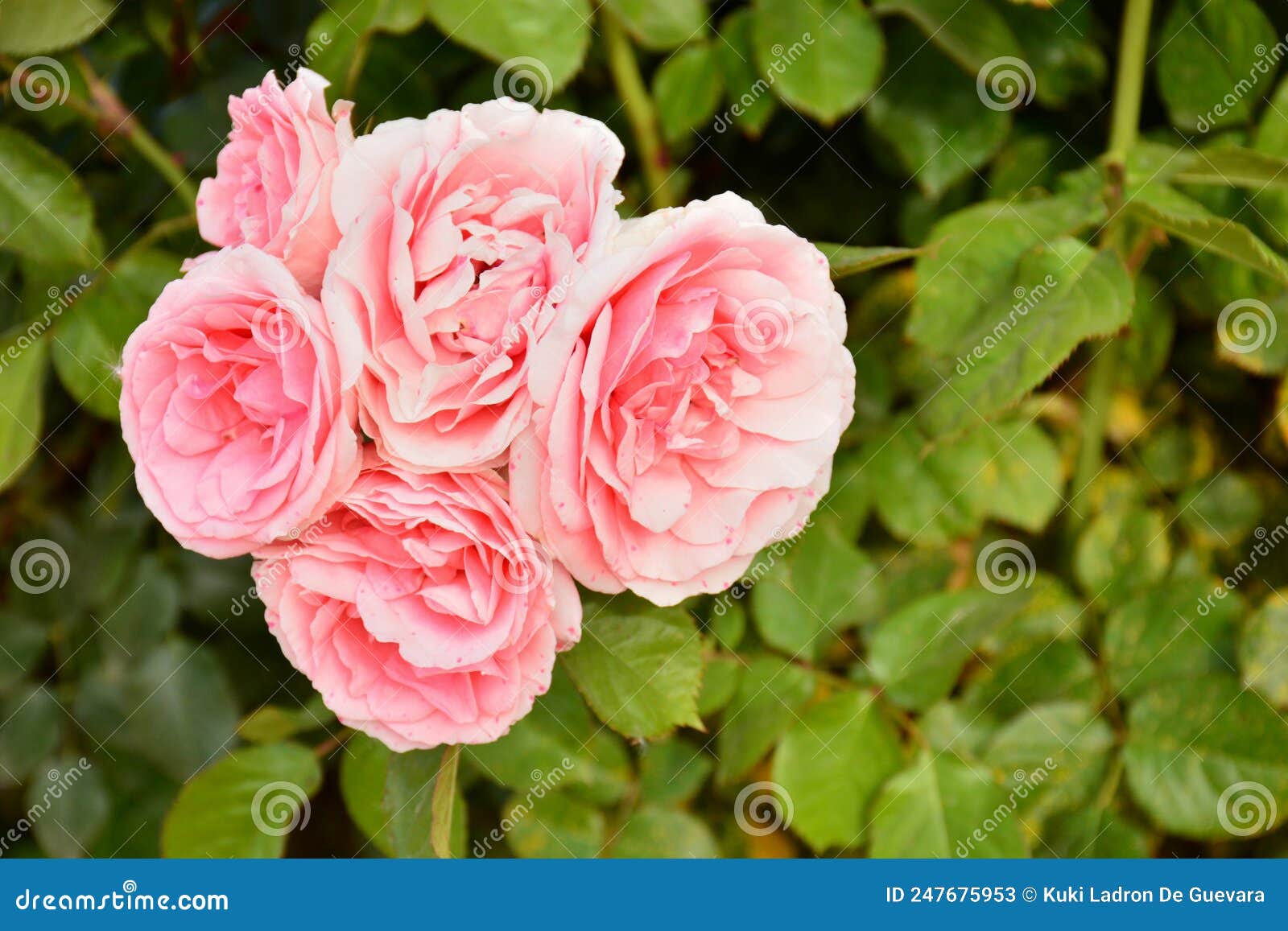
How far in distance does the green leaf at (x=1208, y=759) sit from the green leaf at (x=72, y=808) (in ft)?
4.05

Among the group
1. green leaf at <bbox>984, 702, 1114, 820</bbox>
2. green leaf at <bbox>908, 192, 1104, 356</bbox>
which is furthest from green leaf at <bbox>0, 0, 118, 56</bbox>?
green leaf at <bbox>984, 702, 1114, 820</bbox>

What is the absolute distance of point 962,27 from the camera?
110 cm

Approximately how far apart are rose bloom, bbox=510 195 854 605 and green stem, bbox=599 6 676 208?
473mm

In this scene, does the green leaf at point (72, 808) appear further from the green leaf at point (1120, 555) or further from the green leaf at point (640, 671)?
the green leaf at point (1120, 555)

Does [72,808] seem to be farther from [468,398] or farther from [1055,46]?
[1055,46]

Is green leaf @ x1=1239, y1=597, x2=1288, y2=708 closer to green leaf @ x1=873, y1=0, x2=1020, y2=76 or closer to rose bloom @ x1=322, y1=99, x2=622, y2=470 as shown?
green leaf @ x1=873, y1=0, x2=1020, y2=76

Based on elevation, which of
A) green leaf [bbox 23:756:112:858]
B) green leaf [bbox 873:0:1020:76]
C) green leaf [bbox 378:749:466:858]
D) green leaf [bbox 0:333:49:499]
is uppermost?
green leaf [bbox 873:0:1020:76]

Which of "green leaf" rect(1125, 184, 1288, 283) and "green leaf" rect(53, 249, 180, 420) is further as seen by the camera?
"green leaf" rect(53, 249, 180, 420)

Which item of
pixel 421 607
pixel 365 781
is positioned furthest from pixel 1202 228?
pixel 365 781

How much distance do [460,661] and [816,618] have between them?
552 mm

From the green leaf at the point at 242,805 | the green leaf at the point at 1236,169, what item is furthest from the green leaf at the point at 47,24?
the green leaf at the point at 1236,169

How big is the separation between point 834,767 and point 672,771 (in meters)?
0.21

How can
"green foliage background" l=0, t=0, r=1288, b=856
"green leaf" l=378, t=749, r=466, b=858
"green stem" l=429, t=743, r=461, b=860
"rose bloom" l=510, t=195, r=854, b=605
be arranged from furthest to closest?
"green foliage background" l=0, t=0, r=1288, b=856 → "green leaf" l=378, t=749, r=466, b=858 → "green stem" l=429, t=743, r=461, b=860 → "rose bloom" l=510, t=195, r=854, b=605

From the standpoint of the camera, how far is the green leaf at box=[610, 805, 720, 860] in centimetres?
117
